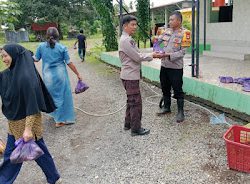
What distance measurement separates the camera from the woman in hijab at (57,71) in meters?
5.19

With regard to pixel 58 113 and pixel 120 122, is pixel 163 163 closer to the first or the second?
pixel 120 122

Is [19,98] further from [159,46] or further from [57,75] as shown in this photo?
[159,46]

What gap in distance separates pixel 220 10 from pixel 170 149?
8863 millimetres

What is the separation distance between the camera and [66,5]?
121 ft

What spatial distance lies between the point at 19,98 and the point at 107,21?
11.0m

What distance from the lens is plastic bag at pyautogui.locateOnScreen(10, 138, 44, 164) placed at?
2982mm

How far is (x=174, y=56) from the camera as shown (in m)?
4.83

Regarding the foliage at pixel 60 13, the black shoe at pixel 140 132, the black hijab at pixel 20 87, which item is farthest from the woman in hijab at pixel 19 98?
the foliage at pixel 60 13

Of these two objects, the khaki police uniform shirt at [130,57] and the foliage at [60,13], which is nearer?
the khaki police uniform shirt at [130,57]

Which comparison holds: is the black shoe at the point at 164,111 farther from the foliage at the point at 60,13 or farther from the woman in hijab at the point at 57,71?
the foliage at the point at 60,13

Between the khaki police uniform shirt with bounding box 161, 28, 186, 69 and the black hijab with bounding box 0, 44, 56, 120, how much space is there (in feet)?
7.90

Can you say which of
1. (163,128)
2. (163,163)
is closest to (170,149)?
(163,163)

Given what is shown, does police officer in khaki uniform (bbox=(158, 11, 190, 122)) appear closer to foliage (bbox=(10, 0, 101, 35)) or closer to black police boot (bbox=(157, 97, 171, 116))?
black police boot (bbox=(157, 97, 171, 116))

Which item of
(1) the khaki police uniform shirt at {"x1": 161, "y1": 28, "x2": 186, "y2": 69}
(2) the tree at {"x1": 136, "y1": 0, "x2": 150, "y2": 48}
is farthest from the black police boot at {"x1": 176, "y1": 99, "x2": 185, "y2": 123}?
(2) the tree at {"x1": 136, "y1": 0, "x2": 150, "y2": 48}
